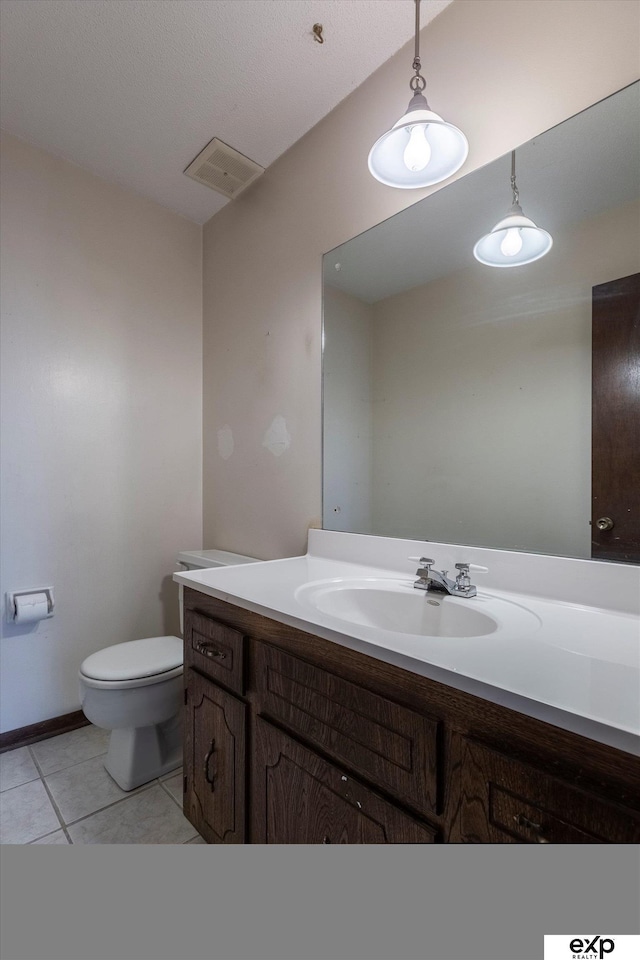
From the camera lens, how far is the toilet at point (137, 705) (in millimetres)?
1486

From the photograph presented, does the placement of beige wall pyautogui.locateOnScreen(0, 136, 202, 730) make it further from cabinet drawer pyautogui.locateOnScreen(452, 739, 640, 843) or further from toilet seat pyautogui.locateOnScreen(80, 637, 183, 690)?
cabinet drawer pyautogui.locateOnScreen(452, 739, 640, 843)

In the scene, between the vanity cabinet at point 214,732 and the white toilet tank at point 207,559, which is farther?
the white toilet tank at point 207,559

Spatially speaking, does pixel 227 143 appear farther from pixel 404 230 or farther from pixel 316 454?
pixel 316 454

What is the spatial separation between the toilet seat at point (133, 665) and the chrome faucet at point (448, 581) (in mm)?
1008

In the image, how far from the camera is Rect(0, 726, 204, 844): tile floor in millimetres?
1334

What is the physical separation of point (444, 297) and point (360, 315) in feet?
1.12

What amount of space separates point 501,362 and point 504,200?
43cm

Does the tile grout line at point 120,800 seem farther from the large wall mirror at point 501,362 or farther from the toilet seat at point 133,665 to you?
the large wall mirror at point 501,362

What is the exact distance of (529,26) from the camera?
1088 mm

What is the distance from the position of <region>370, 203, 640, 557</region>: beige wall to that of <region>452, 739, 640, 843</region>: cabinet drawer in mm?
588

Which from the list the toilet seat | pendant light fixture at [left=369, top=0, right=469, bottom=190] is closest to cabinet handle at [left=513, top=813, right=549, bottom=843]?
the toilet seat

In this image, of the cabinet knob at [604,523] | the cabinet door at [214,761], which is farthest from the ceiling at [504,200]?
the cabinet door at [214,761]

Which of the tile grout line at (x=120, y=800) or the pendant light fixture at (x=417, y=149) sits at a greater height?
the pendant light fixture at (x=417, y=149)
